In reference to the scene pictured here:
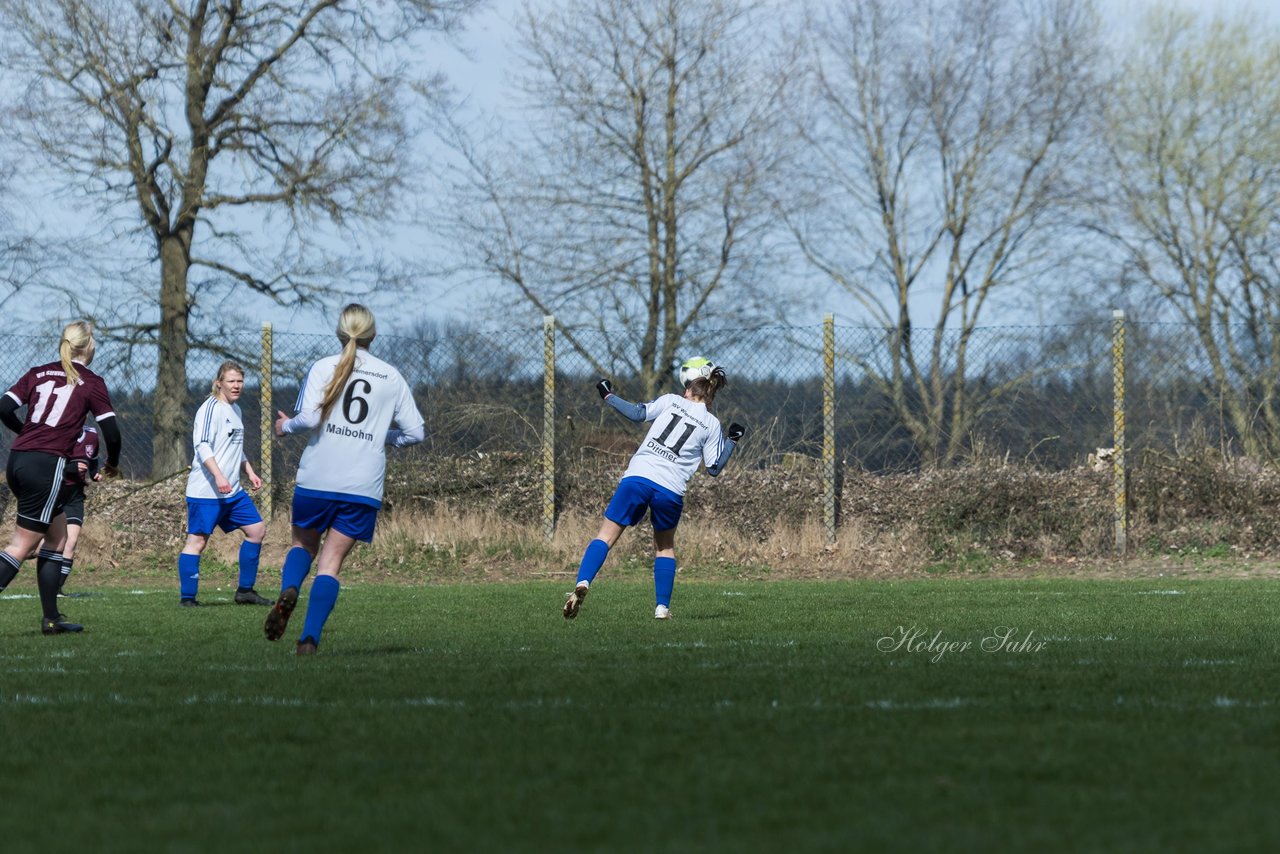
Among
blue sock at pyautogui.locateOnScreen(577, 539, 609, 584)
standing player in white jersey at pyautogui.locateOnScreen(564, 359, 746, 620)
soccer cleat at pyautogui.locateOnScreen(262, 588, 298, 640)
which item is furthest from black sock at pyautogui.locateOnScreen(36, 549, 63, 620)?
standing player in white jersey at pyautogui.locateOnScreen(564, 359, 746, 620)

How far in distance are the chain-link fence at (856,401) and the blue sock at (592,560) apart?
22.8 feet

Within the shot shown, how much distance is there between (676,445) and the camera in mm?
10820

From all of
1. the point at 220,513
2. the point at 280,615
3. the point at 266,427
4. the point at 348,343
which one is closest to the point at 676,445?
the point at 348,343

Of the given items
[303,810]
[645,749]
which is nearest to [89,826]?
[303,810]

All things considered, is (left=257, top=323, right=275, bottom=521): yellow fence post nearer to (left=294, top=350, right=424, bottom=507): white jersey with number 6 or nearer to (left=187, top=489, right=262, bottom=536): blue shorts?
(left=187, top=489, right=262, bottom=536): blue shorts

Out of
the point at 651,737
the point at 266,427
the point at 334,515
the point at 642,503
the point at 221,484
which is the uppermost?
the point at 266,427

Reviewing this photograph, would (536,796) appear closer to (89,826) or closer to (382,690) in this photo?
(89,826)

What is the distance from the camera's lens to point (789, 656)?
7965 mm

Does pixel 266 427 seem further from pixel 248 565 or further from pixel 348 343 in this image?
pixel 348 343

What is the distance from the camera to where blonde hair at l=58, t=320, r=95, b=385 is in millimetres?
9984

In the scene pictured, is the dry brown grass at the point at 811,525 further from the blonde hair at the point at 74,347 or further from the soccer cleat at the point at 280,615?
the soccer cleat at the point at 280,615

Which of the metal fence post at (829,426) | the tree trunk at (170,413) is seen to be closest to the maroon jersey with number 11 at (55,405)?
the metal fence post at (829,426)

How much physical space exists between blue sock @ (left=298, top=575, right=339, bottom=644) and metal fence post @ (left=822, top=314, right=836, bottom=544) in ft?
31.9

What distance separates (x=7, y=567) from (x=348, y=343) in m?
3.27
